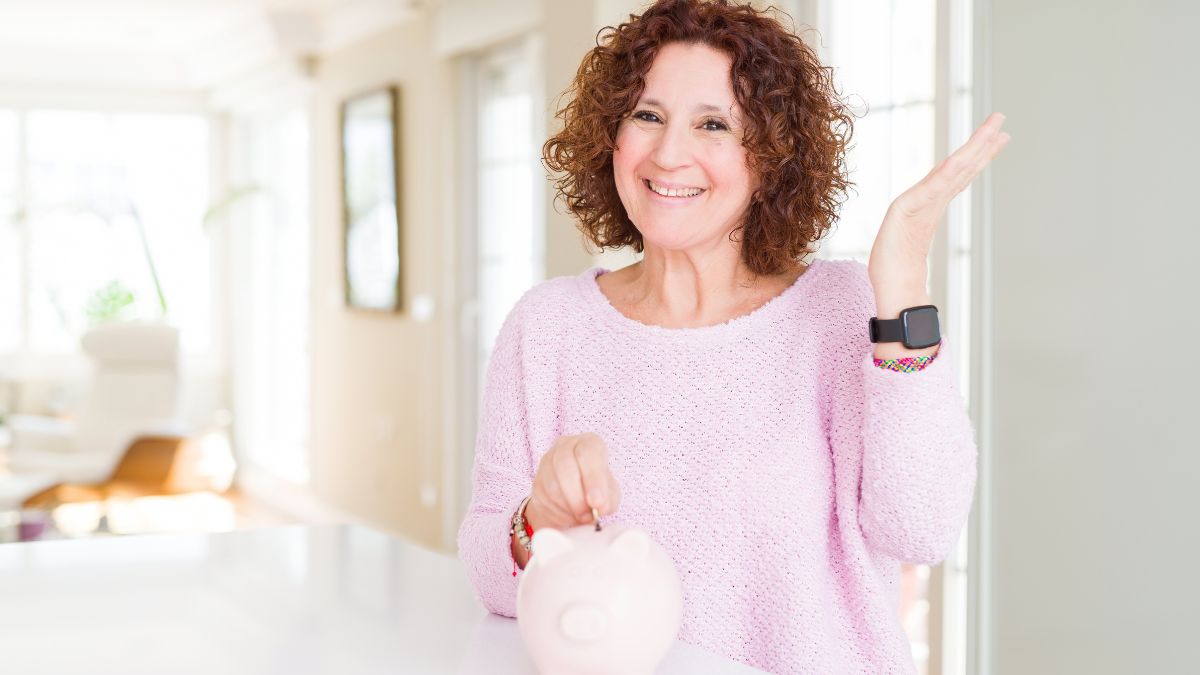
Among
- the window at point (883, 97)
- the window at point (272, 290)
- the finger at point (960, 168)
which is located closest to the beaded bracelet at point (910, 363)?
the finger at point (960, 168)

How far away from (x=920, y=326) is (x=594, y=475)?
0.38 meters

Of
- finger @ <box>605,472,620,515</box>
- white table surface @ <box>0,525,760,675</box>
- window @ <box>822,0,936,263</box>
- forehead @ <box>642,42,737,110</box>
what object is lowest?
white table surface @ <box>0,525,760,675</box>

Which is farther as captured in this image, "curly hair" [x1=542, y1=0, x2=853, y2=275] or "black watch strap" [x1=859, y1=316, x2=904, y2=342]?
"curly hair" [x1=542, y1=0, x2=853, y2=275]

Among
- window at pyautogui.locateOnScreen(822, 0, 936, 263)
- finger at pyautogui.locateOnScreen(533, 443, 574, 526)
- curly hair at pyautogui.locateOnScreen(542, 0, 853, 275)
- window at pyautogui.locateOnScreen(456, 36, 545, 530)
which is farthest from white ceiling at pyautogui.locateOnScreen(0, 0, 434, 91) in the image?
finger at pyautogui.locateOnScreen(533, 443, 574, 526)

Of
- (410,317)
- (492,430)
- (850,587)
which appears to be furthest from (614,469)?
(410,317)

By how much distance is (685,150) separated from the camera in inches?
55.9

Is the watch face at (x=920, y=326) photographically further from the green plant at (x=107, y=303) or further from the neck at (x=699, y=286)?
the green plant at (x=107, y=303)

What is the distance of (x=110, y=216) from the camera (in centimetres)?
747

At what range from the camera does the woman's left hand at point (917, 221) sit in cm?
123

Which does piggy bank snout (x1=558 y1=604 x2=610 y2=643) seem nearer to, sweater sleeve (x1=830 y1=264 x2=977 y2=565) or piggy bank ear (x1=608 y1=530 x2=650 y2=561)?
piggy bank ear (x1=608 y1=530 x2=650 y2=561)

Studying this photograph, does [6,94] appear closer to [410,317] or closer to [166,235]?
[166,235]

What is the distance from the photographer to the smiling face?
143 centimetres

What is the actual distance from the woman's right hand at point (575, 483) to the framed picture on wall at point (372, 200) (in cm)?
449

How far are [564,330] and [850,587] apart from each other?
1.56 ft
